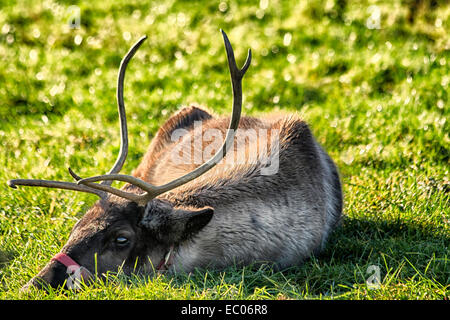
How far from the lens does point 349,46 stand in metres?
7.88

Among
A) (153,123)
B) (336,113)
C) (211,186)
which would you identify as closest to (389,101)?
(336,113)

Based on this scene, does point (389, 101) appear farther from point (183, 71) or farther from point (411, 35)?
point (183, 71)

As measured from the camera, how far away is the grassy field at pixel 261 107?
390 centimetres

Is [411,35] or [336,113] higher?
[411,35]

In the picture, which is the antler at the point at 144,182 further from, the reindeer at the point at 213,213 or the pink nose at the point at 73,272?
the pink nose at the point at 73,272

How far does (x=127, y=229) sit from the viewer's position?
12.0 feet

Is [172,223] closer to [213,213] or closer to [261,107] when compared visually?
[213,213]

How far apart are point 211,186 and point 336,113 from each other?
284 cm

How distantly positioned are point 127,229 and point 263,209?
0.88 meters

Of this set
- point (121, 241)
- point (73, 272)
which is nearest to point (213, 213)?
point (121, 241)

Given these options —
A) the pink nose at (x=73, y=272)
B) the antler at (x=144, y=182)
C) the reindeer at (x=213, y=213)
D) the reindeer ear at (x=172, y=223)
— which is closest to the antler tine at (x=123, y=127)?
the reindeer at (x=213, y=213)

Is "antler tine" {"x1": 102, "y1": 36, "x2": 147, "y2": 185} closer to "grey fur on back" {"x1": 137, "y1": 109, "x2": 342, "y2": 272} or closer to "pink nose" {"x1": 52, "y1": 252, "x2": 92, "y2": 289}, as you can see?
"grey fur on back" {"x1": 137, "y1": 109, "x2": 342, "y2": 272}

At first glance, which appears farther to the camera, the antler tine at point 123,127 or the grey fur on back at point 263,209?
the antler tine at point 123,127

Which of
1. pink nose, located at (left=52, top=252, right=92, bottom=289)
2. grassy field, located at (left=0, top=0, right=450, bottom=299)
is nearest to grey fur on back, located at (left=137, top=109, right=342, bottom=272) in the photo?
grassy field, located at (left=0, top=0, right=450, bottom=299)
